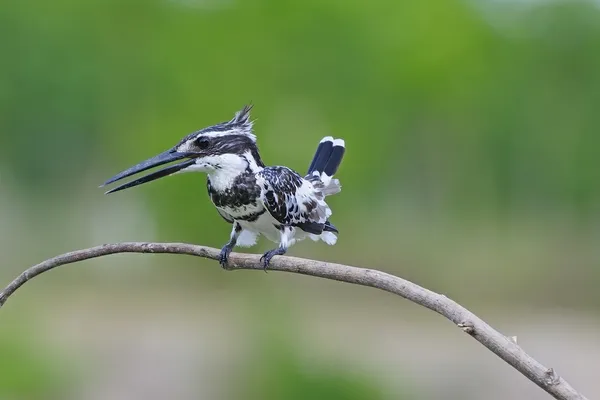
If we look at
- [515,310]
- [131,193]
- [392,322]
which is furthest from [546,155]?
[131,193]

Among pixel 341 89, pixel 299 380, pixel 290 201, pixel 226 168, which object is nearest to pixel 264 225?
pixel 290 201

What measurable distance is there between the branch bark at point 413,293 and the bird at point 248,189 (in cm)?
30

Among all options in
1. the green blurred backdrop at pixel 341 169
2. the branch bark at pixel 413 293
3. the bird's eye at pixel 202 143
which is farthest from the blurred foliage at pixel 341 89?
the branch bark at pixel 413 293

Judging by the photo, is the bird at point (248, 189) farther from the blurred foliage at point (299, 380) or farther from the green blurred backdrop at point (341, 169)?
the green blurred backdrop at point (341, 169)

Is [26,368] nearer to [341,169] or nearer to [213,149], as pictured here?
[341,169]

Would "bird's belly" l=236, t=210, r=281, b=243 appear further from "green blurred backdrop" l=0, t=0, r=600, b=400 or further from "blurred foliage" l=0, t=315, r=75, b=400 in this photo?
"green blurred backdrop" l=0, t=0, r=600, b=400

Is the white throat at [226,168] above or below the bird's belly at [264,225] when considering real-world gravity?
above

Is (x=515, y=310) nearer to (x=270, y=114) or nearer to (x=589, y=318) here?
(x=589, y=318)

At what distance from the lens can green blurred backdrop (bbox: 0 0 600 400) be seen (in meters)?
9.08

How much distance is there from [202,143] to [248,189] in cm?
18

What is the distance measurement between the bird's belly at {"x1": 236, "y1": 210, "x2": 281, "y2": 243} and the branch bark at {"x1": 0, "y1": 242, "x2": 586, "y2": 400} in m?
0.45

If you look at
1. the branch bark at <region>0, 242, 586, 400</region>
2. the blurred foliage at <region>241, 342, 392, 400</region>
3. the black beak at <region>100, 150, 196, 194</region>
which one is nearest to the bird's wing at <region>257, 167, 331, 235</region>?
the black beak at <region>100, 150, 196, 194</region>

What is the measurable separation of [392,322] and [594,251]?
10.9ft

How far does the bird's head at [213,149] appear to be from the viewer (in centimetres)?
168
